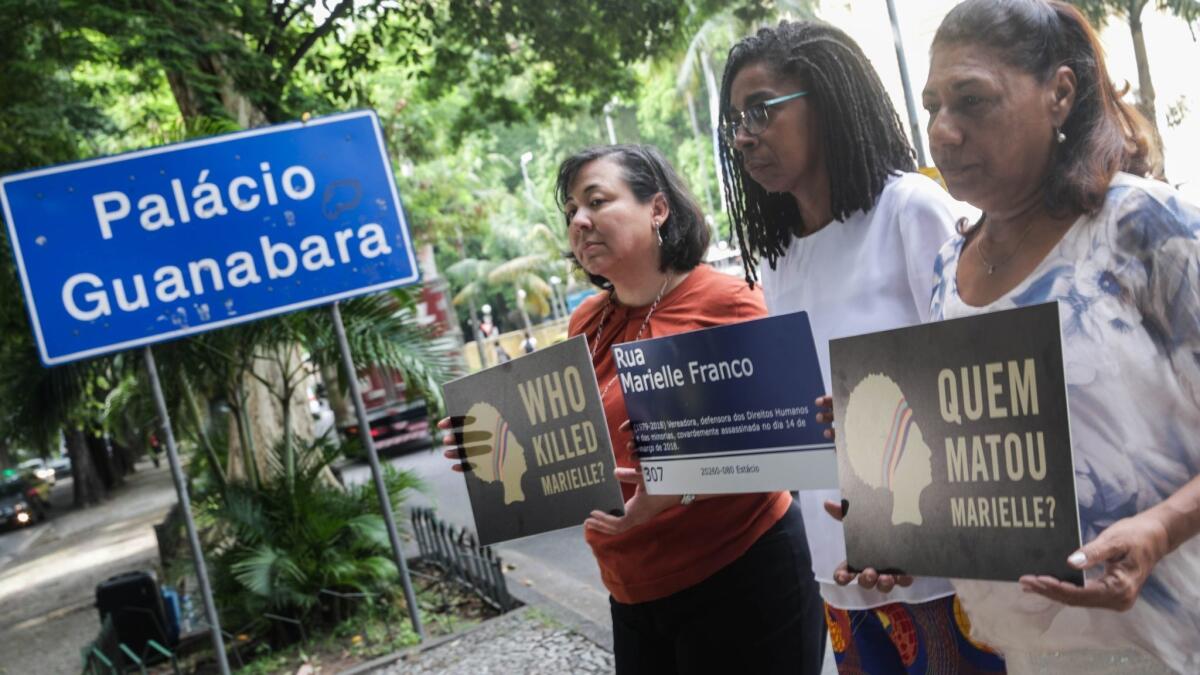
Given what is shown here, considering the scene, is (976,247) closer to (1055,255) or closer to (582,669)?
(1055,255)

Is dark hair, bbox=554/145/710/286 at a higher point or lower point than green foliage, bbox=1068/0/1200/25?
lower

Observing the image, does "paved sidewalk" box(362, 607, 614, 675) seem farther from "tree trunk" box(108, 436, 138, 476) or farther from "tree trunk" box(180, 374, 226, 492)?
"tree trunk" box(108, 436, 138, 476)

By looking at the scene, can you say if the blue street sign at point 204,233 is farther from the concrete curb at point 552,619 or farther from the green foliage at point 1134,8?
the green foliage at point 1134,8

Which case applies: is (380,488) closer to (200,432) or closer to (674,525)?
(200,432)

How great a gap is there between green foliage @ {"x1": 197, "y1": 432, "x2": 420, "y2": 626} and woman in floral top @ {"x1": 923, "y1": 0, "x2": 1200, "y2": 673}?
623cm

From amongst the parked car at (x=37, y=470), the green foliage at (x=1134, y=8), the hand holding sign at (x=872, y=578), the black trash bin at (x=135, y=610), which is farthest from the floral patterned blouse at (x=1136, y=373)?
the parked car at (x=37, y=470)

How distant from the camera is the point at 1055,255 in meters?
1.52

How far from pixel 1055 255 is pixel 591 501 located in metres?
1.13

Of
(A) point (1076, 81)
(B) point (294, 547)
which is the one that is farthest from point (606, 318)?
(B) point (294, 547)

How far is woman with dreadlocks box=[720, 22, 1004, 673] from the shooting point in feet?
6.29

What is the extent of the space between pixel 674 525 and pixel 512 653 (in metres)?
3.52

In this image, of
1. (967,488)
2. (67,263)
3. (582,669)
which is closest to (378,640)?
(582,669)

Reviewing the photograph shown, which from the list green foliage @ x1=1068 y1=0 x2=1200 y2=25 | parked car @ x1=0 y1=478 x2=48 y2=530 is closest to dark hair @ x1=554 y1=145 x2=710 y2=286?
green foliage @ x1=1068 y1=0 x2=1200 y2=25

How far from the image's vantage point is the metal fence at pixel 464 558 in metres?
6.88
